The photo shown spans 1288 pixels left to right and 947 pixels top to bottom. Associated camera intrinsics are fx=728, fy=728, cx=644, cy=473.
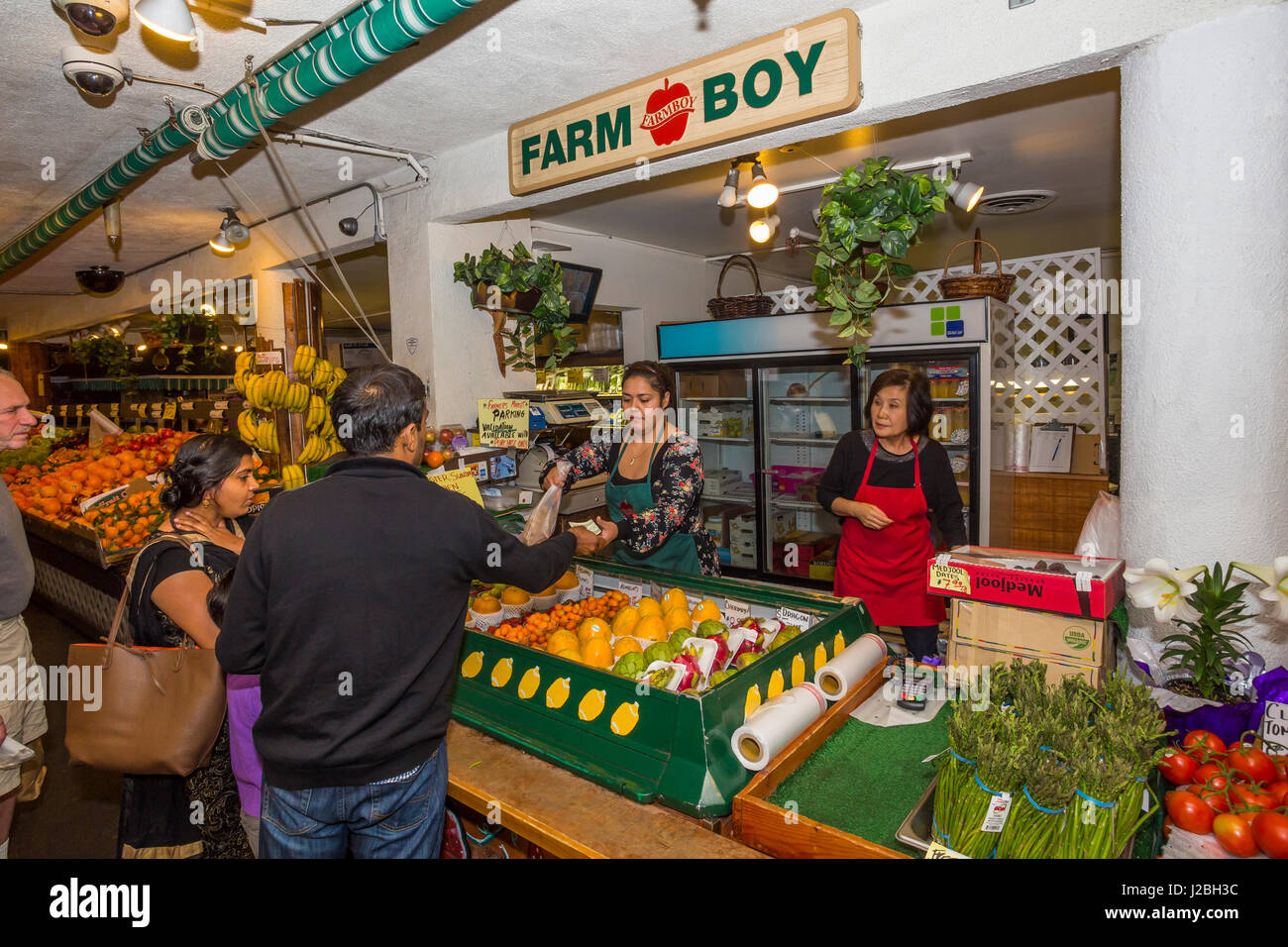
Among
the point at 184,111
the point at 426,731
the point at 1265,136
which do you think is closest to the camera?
the point at 426,731

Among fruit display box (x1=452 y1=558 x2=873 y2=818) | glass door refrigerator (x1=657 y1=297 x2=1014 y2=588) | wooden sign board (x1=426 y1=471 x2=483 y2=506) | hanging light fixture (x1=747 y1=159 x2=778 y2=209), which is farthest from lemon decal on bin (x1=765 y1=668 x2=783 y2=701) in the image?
glass door refrigerator (x1=657 y1=297 x2=1014 y2=588)

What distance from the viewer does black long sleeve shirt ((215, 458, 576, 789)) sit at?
1.55 metres

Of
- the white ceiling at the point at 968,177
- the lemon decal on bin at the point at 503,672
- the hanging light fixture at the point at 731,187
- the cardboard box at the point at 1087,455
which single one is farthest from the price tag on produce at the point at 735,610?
the cardboard box at the point at 1087,455

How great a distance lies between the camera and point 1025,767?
4.79 feet

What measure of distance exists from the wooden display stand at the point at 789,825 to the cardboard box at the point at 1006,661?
49cm

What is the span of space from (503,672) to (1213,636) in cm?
202

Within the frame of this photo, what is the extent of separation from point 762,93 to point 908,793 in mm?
2475

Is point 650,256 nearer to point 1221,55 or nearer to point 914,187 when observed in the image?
point 914,187

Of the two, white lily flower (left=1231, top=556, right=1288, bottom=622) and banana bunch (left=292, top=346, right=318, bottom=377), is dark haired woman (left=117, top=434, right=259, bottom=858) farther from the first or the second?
white lily flower (left=1231, top=556, right=1288, bottom=622)

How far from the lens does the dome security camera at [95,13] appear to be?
2125mm

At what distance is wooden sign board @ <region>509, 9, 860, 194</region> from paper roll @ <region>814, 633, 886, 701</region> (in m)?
1.88
